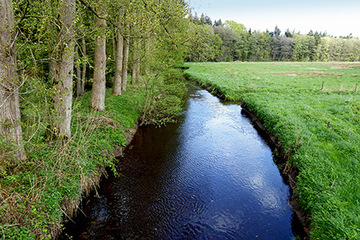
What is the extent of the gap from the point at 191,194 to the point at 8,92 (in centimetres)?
697

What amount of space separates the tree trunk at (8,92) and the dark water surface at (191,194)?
296cm

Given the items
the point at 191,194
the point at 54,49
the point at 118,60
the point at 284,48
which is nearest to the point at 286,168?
the point at 191,194

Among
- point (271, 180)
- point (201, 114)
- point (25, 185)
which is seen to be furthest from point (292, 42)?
point (25, 185)

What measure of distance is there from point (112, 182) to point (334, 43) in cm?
13142

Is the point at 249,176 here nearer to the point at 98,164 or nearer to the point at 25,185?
the point at 98,164

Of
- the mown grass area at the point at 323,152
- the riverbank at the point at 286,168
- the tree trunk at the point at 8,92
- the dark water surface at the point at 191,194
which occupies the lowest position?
the dark water surface at the point at 191,194

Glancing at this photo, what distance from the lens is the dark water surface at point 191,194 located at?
7293 millimetres

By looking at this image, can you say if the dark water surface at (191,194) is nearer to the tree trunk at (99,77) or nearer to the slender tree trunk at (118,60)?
the tree trunk at (99,77)

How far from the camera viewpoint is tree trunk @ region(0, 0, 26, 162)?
569cm

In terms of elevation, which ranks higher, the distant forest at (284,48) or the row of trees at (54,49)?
the distant forest at (284,48)

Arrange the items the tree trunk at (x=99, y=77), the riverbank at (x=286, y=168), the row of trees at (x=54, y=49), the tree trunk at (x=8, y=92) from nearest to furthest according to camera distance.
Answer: the tree trunk at (x=8, y=92) < the row of trees at (x=54, y=49) < the riverbank at (x=286, y=168) < the tree trunk at (x=99, y=77)

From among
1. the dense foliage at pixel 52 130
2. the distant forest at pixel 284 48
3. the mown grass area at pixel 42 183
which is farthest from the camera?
the distant forest at pixel 284 48

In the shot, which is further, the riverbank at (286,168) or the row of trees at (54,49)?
the riverbank at (286,168)

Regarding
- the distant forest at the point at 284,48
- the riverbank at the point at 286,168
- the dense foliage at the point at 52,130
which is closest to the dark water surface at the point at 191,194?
the riverbank at the point at 286,168
